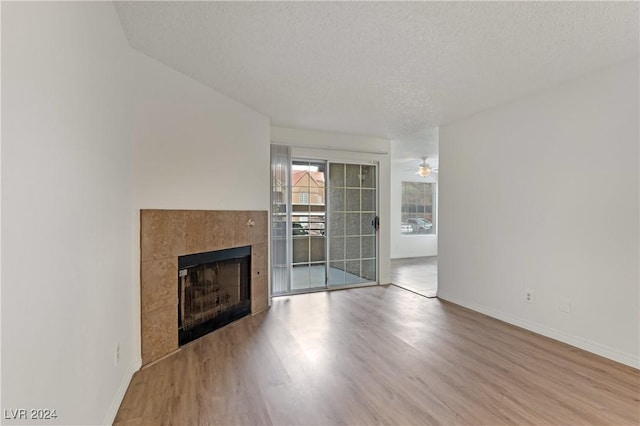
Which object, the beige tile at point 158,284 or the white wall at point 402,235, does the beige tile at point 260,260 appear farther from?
the white wall at point 402,235

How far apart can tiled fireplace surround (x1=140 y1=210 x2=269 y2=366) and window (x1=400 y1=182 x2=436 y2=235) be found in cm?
606

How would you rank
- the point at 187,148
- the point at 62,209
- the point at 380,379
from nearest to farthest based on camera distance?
the point at 62,209, the point at 380,379, the point at 187,148

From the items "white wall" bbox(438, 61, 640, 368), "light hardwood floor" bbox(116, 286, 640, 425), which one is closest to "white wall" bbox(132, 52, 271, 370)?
"light hardwood floor" bbox(116, 286, 640, 425)

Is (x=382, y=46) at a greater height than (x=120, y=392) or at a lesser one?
greater

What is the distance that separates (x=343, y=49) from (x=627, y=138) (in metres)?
2.36

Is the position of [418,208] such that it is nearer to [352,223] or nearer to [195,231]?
[352,223]

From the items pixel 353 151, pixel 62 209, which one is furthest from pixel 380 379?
pixel 353 151

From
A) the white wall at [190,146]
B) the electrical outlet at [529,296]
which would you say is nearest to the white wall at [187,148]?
the white wall at [190,146]

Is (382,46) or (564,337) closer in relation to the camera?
(382,46)

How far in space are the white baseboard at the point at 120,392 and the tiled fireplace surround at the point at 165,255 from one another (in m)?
0.11

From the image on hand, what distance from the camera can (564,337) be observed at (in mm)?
2850

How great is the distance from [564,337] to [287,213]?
335 cm

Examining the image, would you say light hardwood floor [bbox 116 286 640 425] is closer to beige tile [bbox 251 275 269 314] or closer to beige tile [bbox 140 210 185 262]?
beige tile [bbox 251 275 269 314]

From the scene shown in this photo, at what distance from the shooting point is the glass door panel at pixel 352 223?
16.0ft
